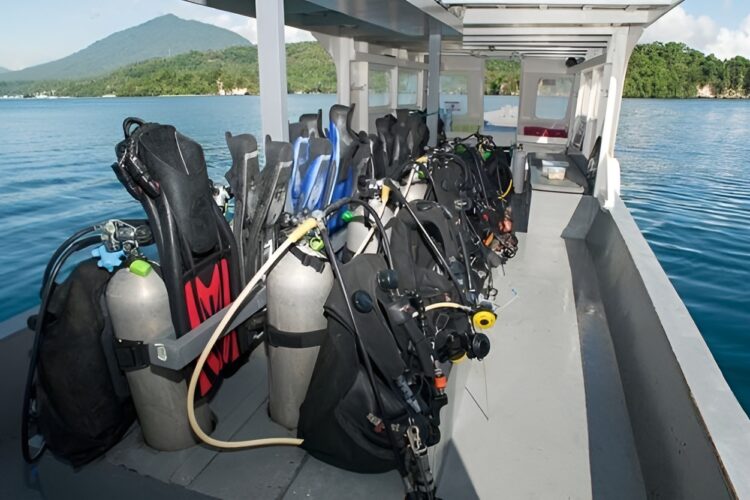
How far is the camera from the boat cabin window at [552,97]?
10023 mm

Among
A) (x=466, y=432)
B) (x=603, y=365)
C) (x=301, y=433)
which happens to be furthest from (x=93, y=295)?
(x=603, y=365)

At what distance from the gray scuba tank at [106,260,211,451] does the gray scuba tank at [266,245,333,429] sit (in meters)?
0.30

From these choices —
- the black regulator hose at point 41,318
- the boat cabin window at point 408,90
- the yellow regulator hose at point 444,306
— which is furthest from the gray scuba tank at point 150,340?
the boat cabin window at point 408,90

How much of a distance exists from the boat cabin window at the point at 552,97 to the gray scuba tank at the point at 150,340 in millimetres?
9902

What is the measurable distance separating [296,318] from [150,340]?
43cm

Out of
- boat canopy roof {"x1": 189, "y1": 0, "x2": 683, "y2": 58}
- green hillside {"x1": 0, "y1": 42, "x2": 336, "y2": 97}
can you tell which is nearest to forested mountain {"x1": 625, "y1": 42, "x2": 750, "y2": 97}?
green hillside {"x1": 0, "y1": 42, "x2": 336, "y2": 97}

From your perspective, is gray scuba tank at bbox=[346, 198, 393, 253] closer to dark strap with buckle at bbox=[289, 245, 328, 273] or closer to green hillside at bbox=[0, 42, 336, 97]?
dark strap with buckle at bbox=[289, 245, 328, 273]

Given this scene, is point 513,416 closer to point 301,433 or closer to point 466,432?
point 466,432

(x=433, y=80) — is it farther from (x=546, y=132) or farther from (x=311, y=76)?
(x=311, y=76)

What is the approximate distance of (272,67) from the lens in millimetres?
1896

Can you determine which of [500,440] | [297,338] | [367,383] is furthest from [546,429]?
[297,338]

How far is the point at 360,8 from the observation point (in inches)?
129

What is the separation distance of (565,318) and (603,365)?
0.59 m

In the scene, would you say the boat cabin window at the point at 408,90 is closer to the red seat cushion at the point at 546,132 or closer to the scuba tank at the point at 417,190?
the red seat cushion at the point at 546,132
